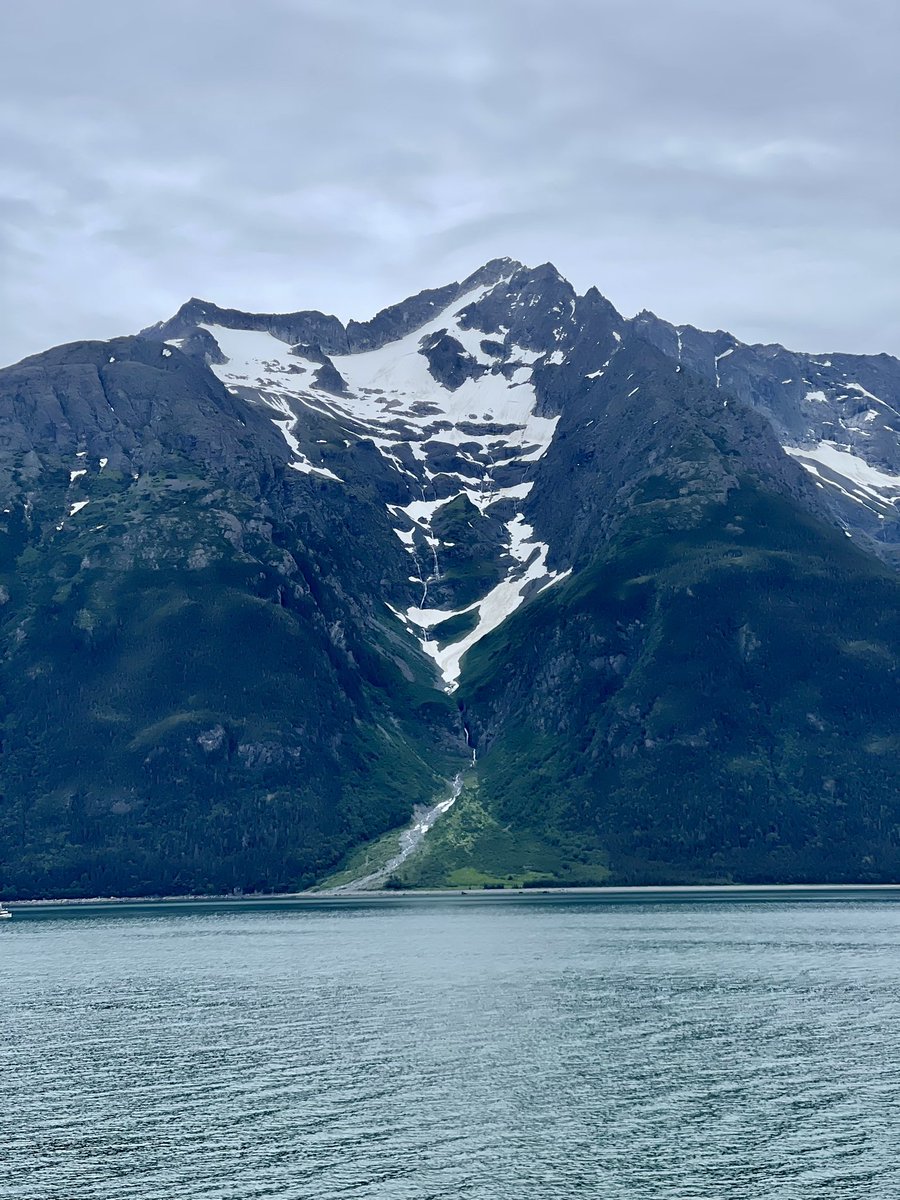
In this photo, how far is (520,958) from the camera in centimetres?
19788

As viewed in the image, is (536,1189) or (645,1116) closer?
(536,1189)

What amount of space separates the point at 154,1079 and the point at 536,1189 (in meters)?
44.6

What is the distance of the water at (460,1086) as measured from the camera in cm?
8394

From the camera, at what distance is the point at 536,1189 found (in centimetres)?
8144

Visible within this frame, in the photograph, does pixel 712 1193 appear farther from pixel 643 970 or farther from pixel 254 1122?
pixel 643 970

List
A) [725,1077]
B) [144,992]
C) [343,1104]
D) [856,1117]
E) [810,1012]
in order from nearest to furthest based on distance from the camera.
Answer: [856,1117] < [343,1104] < [725,1077] < [810,1012] < [144,992]

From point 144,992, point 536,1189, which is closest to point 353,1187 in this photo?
point 536,1189

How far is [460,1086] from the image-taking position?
10906cm

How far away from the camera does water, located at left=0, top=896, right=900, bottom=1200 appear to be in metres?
83.9

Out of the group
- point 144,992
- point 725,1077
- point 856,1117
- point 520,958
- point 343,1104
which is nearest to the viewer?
point 856,1117

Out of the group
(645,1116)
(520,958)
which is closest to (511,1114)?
(645,1116)

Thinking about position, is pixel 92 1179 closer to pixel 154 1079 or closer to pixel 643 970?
pixel 154 1079

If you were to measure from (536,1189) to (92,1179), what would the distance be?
89.6ft

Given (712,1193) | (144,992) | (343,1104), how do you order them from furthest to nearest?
(144,992) → (343,1104) → (712,1193)
